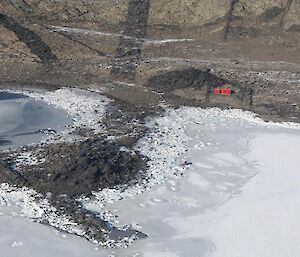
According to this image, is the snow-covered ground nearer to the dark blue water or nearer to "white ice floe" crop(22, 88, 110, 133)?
"white ice floe" crop(22, 88, 110, 133)

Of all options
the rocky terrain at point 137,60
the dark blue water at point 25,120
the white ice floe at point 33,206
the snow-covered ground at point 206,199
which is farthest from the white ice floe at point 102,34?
the white ice floe at point 33,206

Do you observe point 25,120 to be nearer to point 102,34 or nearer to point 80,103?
point 80,103

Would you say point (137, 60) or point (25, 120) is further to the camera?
point (137, 60)

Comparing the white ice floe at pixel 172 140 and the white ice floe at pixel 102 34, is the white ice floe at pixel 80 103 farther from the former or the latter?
the white ice floe at pixel 102 34

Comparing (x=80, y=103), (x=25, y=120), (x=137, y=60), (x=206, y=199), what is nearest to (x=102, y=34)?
(x=137, y=60)

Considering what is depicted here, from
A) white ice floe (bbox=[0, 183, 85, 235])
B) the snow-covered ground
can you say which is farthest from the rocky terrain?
the snow-covered ground
